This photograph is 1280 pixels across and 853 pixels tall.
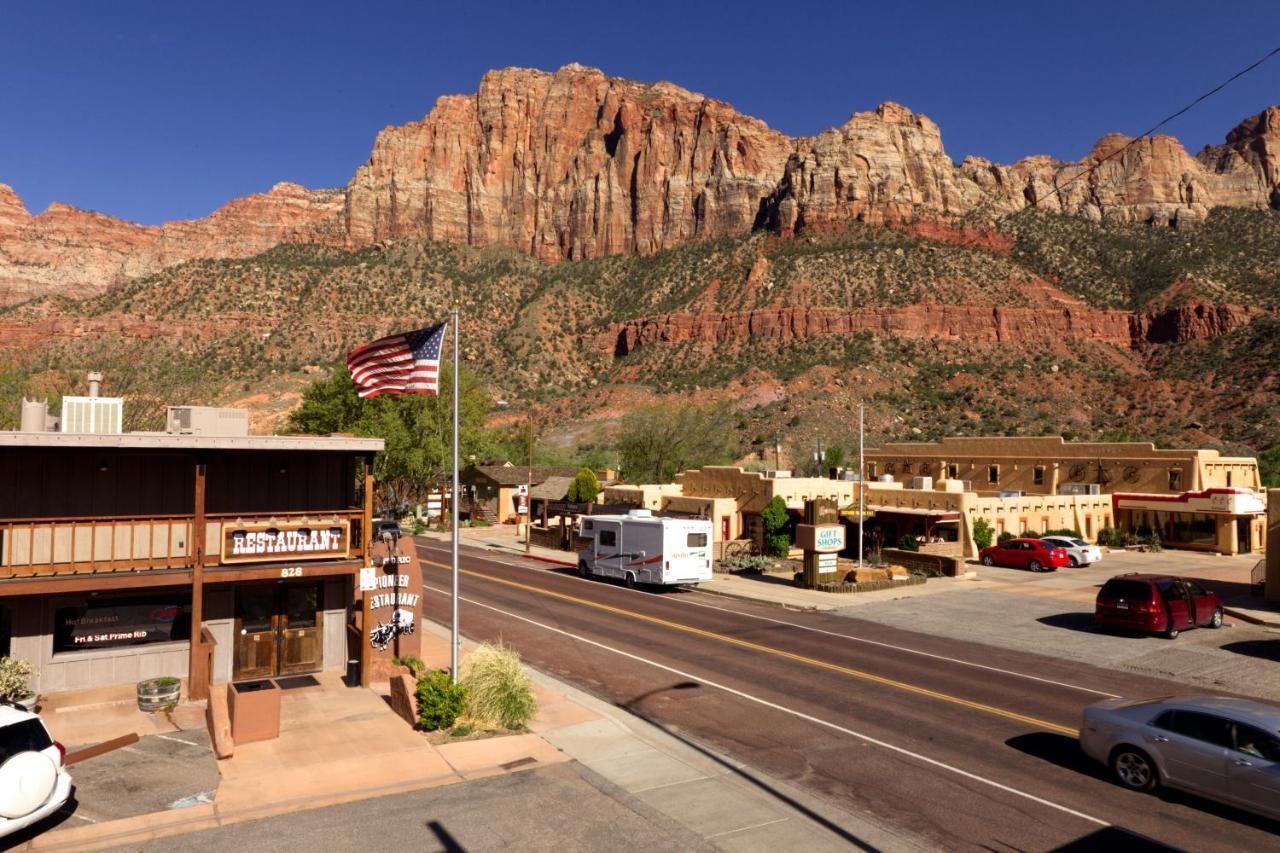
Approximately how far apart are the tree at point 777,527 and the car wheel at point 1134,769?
91.1 feet

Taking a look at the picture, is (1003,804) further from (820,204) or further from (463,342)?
(820,204)

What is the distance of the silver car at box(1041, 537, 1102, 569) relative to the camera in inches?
1565

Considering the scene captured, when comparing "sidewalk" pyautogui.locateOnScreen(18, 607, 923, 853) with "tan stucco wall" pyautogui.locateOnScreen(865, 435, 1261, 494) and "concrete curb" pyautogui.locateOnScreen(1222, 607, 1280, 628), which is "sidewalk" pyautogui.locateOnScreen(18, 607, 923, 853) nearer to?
"concrete curb" pyautogui.locateOnScreen(1222, 607, 1280, 628)

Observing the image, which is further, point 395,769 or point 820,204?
point 820,204

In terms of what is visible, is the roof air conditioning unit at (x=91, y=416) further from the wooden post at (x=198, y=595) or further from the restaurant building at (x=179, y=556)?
the wooden post at (x=198, y=595)

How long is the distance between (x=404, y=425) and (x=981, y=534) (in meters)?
37.8

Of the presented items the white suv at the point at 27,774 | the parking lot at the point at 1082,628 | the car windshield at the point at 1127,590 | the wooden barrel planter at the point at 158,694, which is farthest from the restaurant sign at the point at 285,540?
the car windshield at the point at 1127,590

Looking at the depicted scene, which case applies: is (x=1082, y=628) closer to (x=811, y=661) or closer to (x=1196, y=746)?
(x=811, y=661)

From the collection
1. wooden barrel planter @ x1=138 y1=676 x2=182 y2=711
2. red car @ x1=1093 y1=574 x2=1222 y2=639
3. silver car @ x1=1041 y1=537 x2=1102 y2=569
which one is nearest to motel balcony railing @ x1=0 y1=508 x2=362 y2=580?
wooden barrel planter @ x1=138 y1=676 x2=182 y2=711

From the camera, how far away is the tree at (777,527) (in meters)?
40.5

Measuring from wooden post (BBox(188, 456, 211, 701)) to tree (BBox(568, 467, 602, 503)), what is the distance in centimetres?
3513

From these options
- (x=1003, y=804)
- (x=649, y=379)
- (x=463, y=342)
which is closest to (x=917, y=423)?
(x=649, y=379)

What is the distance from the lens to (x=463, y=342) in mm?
122750

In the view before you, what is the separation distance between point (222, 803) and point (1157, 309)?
12955cm
